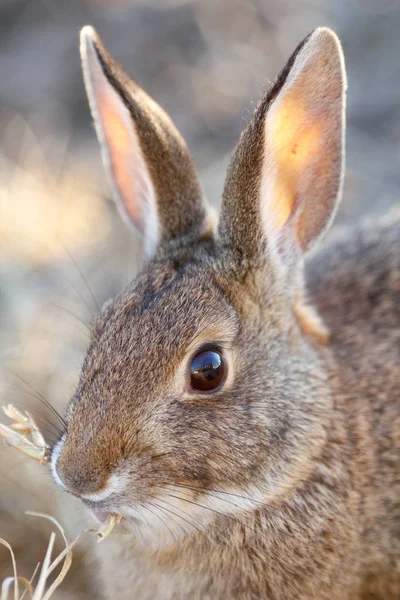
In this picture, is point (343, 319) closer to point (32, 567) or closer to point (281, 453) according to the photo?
point (281, 453)

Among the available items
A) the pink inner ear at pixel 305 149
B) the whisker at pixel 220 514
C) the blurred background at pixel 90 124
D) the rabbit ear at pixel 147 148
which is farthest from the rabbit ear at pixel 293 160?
the blurred background at pixel 90 124

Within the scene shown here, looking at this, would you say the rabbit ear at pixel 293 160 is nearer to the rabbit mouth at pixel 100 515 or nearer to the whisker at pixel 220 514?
the whisker at pixel 220 514

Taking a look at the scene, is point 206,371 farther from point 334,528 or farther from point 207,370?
point 334,528

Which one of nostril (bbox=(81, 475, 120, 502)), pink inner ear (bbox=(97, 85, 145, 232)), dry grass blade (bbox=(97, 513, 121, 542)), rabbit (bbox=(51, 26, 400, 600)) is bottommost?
dry grass blade (bbox=(97, 513, 121, 542))

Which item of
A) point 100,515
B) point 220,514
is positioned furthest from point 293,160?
point 100,515

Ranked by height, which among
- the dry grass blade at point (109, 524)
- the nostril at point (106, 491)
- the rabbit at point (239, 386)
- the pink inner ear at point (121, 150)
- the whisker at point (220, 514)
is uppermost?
the pink inner ear at point (121, 150)

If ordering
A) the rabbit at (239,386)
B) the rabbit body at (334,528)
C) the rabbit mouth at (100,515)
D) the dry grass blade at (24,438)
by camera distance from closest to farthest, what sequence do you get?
the rabbit at (239,386) → the rabbit mouth at (100,515) → the rabbit body at (334,528) → the dry grass blade at (24,438)

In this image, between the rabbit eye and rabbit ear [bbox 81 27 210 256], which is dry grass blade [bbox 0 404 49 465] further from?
rabbit ear [bbox 81 27 210 256]

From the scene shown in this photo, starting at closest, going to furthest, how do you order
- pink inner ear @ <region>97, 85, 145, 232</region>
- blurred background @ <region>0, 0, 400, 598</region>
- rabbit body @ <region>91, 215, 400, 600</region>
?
1. rabbit body @ <region>91, 215, 400, 600</region>
2. pink inner ear @ <region>97, 85, 145, 232</region>
3. blurred background @ <region>0, 0, 400, 598</region>

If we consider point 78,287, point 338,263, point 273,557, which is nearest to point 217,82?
point 78,287

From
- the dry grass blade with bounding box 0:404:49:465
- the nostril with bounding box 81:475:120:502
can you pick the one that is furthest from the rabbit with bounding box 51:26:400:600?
the dry grass blade with bounding box 0:404:49:465
